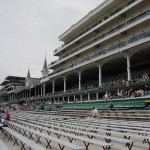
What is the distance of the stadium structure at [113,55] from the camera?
33.4 m

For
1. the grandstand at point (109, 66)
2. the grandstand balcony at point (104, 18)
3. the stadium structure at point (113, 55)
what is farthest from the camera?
the grandstand balcony at point (104, 18)

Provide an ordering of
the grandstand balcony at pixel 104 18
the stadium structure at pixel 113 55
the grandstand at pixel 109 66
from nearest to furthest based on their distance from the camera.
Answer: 1. the grandstand at pixel 109 66
2. the stadium structure at pixel 113 55
3. the grandstand balcony at pixel 104 18

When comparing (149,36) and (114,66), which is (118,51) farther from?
(114,66)

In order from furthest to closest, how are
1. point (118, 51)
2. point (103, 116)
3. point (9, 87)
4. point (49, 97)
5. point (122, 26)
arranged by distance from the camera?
point (9, 87)
point (49, 97)
point (122, 26)
point (118, 51)
point (103, 116)

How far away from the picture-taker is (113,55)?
1594 inches

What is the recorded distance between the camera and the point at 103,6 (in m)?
48.1

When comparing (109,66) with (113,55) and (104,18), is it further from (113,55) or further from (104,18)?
(113,55)

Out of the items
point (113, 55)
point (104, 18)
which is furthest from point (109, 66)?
point (113, 55)

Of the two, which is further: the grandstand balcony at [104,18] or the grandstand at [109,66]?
the grandstand balcony at [104,18]

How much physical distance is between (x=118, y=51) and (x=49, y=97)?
1198 inches

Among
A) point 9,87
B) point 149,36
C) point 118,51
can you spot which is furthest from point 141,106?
point 9,87

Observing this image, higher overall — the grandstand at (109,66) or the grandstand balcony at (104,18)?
the grandstand balcony at (104,18)

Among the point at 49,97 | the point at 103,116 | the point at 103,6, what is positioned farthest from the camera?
the point at 49,97

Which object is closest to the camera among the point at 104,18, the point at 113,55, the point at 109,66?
the point at 113,55
